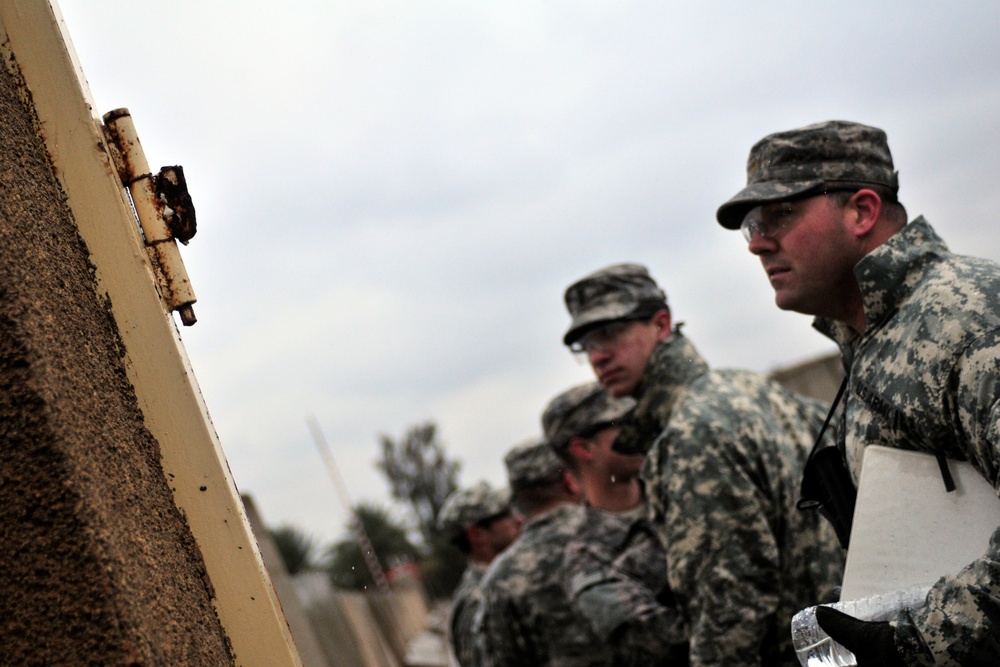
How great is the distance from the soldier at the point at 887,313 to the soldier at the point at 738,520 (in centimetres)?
64

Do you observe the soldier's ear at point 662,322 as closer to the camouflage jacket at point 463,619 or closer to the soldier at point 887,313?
the soldier at point 887,313

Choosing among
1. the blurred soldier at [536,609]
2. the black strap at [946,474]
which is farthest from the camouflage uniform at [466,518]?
the black strap at [946,474]

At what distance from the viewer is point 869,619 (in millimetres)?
1979

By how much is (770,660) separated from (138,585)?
8.43 feet

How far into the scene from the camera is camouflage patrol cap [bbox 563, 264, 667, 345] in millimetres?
4301

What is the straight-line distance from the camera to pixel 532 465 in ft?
20.2

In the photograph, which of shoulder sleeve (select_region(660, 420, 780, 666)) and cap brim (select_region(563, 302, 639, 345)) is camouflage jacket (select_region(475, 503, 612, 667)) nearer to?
cap brim (select_region(563, 302, 639, 345))

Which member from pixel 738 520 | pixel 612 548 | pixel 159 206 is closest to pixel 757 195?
pixel 738 520

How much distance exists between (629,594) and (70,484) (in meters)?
3.20

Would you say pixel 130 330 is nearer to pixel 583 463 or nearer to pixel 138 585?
pixel 138 585

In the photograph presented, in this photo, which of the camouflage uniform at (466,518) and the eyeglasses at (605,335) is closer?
the eyeglasses at (605,335)

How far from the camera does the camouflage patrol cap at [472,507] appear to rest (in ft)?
23.9

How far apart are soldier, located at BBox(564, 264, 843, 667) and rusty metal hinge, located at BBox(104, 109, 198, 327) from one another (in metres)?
2.11

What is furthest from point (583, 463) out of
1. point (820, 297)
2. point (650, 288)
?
point (820, 297)
